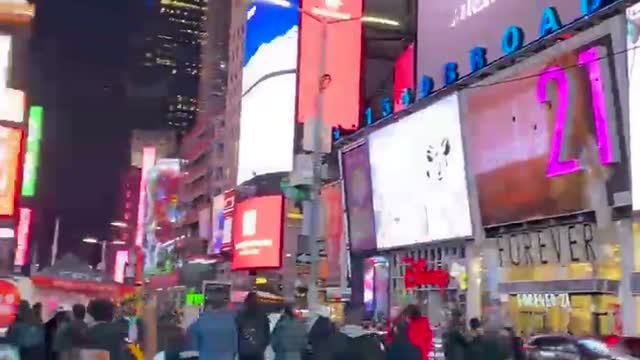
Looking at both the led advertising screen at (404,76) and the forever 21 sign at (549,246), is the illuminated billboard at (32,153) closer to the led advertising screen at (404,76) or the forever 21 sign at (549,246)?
the led advertising screen at (404,76)

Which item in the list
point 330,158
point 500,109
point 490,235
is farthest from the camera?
point 330,158

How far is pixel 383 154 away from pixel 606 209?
13.4 meters

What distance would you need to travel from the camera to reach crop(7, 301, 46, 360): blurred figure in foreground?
12.2 meters

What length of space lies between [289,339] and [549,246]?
14.2 m

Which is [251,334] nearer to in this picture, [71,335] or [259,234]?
[71,335]

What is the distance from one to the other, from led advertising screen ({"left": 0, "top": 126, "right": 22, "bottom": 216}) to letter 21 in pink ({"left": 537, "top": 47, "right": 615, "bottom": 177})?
779 inches

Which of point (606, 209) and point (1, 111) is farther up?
point (1, 111)

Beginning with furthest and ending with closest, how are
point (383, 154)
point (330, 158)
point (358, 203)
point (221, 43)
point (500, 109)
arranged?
point (221, 43)
point (330, 158)
point (358, 203)
point (383, 154)
point (500, 109)

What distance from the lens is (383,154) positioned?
33.2 meters

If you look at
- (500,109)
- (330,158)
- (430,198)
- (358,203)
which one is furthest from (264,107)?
(500,109)

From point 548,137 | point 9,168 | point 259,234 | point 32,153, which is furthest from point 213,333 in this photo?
point 259,234

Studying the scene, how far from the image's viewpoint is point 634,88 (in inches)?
753

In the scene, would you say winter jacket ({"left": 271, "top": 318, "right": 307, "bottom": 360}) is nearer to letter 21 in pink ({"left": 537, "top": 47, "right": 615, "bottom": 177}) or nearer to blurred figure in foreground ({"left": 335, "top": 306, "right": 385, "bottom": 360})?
blurred figure in foreground ({"left": 335, "top": 306, "right": 385, "bottom": 360})

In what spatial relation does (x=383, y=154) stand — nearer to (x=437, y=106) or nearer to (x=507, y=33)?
(x=437, y=106)
